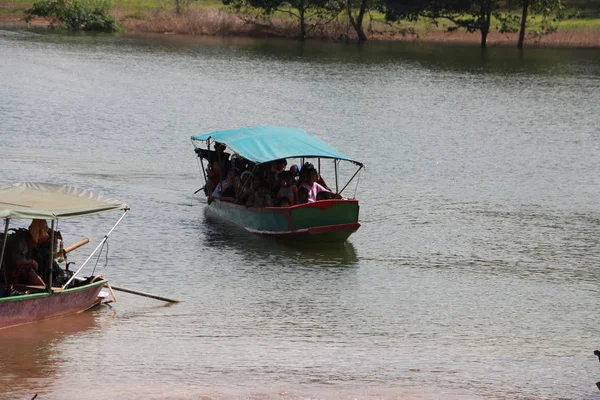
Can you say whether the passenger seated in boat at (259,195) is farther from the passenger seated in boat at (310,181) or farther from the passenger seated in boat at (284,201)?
the passenger seated in boat at (310,181)

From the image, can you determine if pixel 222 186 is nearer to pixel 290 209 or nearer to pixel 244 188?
pixel 244 188

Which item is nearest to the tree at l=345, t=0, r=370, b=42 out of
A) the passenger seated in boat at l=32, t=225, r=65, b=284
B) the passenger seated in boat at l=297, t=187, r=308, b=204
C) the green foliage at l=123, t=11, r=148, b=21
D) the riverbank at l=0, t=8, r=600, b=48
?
the riverbank at l=0, t=8, r=600, b=48

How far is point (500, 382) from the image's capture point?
15539 mm

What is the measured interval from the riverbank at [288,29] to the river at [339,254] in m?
30.6

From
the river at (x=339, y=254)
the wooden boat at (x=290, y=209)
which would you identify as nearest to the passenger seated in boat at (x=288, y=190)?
the wooden boat at (x=290, y=209)

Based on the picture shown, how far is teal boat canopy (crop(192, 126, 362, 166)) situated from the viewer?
23734 mm

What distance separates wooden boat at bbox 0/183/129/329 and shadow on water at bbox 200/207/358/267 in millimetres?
5831

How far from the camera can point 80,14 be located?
8325 centimetres

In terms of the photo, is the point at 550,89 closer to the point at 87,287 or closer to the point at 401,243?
the point at 401,243

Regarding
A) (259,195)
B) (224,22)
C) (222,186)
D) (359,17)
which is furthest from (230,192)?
(359,17)

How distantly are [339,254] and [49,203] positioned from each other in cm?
844

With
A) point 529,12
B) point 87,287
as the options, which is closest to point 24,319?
point 87,287

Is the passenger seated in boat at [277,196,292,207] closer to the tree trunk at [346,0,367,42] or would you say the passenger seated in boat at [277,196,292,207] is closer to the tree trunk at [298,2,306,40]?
the tree trunk at [346,0,367,42]

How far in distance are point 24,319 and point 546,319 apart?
372 inches
